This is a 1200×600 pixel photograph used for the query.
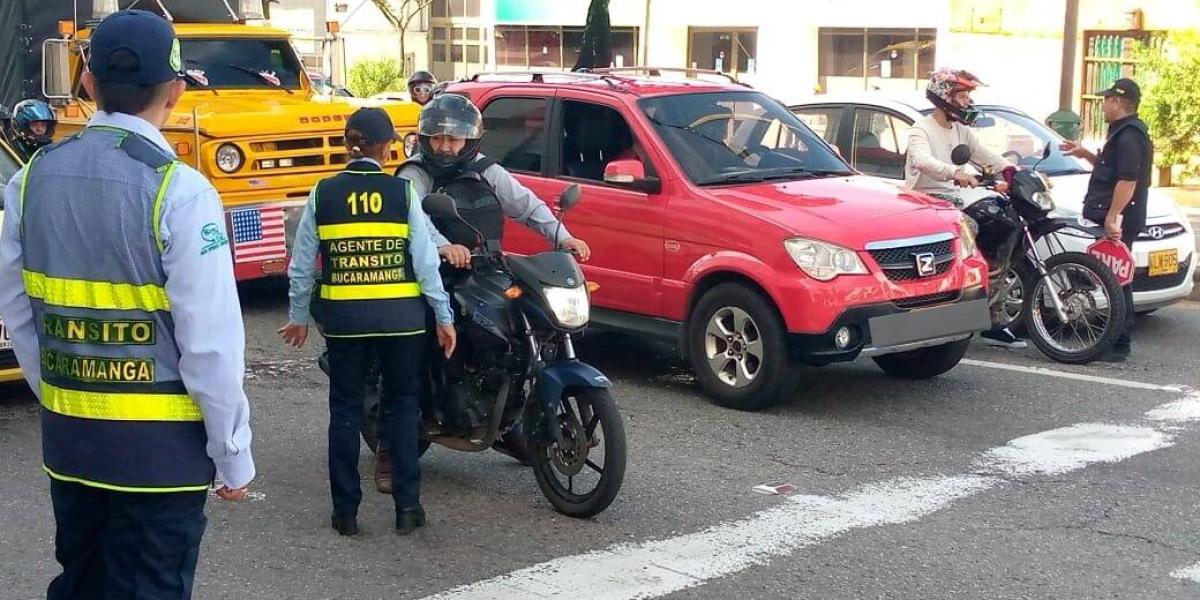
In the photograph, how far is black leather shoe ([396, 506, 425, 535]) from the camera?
19.6ft

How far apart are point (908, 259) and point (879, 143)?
3186 millimetres

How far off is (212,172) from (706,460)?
17.3 feet

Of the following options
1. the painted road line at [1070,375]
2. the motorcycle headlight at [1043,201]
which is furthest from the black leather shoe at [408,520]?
the motorcycle headlight at [1043,201]

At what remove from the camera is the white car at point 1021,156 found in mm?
10219

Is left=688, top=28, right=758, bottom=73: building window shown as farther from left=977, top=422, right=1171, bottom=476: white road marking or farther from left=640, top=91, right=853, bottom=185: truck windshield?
left=977, top=422, right=1171, bottom=476: white road marking

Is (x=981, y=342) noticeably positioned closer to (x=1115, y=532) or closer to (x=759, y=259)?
(x=759, y=259)

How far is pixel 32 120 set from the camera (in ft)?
36.2

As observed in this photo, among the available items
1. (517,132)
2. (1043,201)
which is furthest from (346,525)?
Result: (1043,201)

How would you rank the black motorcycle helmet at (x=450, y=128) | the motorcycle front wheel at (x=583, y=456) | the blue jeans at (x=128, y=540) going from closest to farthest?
the blue jeans at (x=128, y=540) < the motorcycle front wheel at (x=583, y=456) < the black motorcycle helmet at (x=450, y=128)

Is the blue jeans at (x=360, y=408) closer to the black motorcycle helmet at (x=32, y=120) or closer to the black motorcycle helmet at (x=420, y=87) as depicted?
the black motorcycle helmet at (x=32, y=120)

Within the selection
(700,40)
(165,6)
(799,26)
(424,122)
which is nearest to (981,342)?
(424,122)

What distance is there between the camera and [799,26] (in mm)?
35750

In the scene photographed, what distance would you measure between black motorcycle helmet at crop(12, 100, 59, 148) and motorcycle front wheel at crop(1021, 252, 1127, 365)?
7.13 metres

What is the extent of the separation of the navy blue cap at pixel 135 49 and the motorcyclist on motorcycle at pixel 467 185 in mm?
2838
